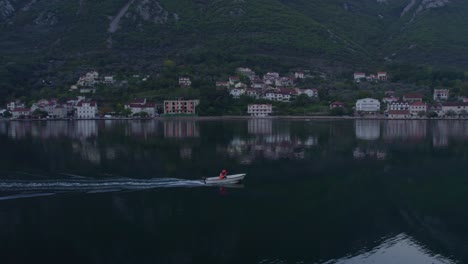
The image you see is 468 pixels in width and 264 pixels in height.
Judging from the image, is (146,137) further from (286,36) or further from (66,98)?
(286,36)

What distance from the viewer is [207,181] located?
15703 millimetres

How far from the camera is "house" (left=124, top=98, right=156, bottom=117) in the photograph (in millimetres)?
49469

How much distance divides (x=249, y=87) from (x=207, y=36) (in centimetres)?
2164

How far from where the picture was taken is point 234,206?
1321cm

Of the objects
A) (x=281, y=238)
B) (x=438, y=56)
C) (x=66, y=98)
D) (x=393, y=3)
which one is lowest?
(x=281, y=238)

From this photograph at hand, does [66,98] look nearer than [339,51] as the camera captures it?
Yes

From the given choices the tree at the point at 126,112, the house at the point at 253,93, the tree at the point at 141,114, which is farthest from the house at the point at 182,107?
the house at the point at 253,93

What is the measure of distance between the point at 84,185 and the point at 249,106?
36728 mm

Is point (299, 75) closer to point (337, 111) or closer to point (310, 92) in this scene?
point (310, 92)

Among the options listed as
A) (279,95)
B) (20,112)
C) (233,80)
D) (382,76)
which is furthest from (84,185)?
(382,76)

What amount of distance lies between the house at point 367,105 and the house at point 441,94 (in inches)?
319

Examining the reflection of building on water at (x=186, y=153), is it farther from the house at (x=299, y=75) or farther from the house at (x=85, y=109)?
the house at (x=299, y=75)

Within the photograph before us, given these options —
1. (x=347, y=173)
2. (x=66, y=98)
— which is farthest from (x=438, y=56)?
(x=347, y=173)

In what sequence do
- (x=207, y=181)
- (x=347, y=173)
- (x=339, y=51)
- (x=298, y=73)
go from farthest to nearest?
(x=339, y=51) < (x=298, y=73) < (x=347, y=173) < (x=207, y=181)
